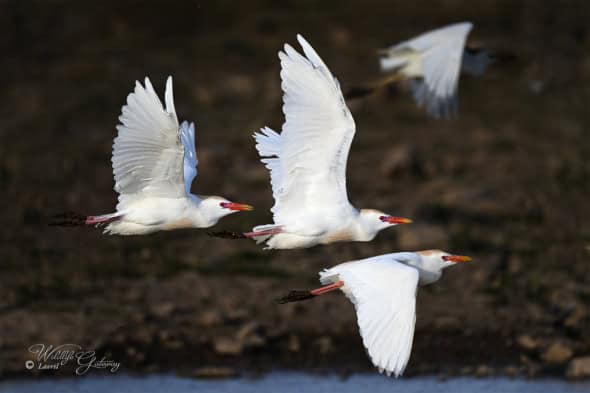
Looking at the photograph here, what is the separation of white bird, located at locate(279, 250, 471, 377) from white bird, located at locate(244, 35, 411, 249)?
1.26 ft

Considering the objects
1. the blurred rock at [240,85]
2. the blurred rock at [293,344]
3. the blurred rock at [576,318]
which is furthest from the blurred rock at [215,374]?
the blurred rock at [240,85]

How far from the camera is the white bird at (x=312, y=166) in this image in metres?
8.43

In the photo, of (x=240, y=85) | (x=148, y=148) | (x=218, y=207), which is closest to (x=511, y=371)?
(x=218, y=207)

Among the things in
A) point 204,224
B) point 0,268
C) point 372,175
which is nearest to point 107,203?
point 0,268

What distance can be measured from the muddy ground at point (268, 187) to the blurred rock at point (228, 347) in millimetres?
17

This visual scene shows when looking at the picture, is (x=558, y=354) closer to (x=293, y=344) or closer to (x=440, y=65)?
(x=293, y=344)

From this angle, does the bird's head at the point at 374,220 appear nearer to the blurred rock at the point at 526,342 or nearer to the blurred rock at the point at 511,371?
the blurred rock at the point at 511,371

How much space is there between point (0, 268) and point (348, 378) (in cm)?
349

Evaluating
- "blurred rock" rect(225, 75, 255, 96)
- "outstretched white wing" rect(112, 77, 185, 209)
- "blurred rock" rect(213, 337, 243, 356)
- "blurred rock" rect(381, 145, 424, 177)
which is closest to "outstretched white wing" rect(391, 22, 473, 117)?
"blurred rock" rect(213, 337, 243, 356)

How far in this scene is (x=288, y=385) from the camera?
35.3ft

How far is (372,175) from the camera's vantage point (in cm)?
1436

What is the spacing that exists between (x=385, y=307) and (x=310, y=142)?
136 centimetres

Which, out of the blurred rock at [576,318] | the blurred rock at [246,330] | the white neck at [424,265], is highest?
the white neck at [424,265]

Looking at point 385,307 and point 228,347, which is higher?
point 385,307
